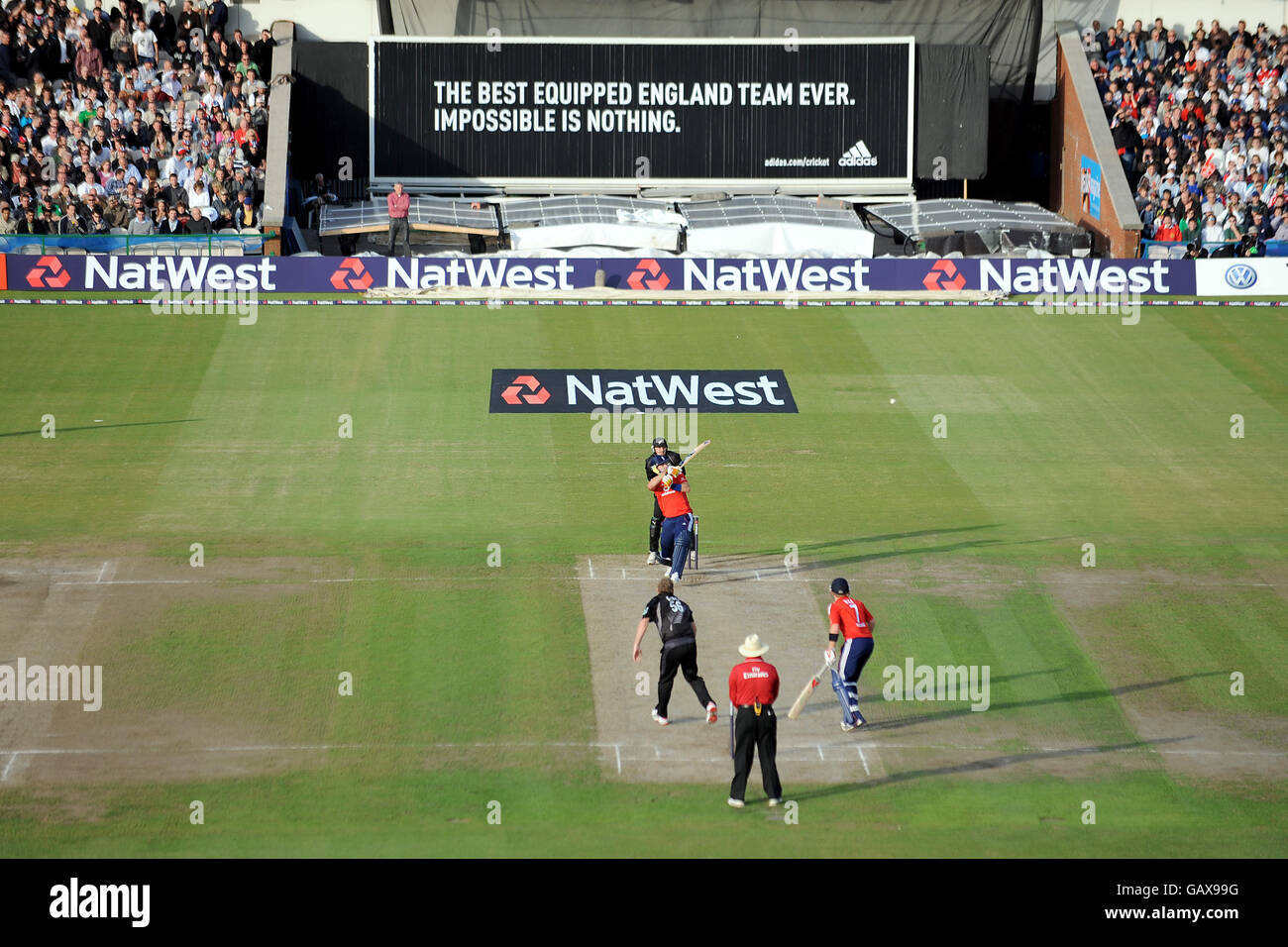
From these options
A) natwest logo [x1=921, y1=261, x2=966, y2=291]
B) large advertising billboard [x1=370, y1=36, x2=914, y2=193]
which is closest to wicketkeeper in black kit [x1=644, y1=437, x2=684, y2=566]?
natwest logo [x1=921, y1=261, x2=966, y2=291]

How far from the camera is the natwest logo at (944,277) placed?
3622 centimetres

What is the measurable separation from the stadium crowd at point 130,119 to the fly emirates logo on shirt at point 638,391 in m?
11.2

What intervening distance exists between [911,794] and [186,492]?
1397 centimetres

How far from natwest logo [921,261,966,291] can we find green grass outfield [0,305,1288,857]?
1.08 metres

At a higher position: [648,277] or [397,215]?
[397,215]

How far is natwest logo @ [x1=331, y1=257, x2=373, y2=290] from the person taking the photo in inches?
1406

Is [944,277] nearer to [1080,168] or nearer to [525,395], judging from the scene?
[1080,168]

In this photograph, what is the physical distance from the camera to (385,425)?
2802 cm

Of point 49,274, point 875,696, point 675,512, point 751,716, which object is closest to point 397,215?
point 49,274

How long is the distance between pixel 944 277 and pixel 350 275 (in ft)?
45.2

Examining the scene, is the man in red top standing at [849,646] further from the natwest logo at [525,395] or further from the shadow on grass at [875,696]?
the natwest logo at [525,395]

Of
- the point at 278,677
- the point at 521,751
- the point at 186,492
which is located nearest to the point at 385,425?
the point at 186,492

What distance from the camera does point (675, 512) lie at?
64.6ft

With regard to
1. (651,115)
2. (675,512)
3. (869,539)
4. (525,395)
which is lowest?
(869,539)
